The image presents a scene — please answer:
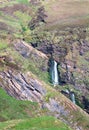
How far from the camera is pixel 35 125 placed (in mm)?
32656

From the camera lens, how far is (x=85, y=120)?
4559 cm

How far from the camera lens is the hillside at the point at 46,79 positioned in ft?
134

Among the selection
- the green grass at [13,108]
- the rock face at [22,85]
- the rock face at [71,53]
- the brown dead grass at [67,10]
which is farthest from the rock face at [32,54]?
the brown dead grass at [67,10]

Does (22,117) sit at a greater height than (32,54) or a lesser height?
lesser

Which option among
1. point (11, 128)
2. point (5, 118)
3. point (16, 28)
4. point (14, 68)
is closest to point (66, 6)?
A: point (16, 28)

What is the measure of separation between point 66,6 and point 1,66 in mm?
46760

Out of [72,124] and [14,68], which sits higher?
[14,68]

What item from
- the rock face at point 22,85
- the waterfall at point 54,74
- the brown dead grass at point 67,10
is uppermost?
the brown dead grass at point 67,10

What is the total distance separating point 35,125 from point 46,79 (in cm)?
2273

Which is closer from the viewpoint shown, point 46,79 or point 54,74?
point 46,79

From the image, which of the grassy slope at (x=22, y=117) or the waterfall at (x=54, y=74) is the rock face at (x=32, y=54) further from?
the grassy slope at (x=22, y=117)

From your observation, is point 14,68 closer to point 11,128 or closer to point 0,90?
point 0,90

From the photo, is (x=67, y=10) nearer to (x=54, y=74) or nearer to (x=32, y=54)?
(x=32, y=54)

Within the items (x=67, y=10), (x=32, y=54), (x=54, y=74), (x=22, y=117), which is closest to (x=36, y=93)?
(x=22, y=117)
